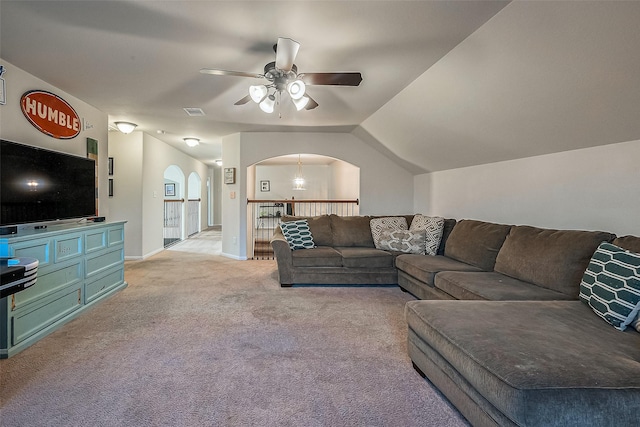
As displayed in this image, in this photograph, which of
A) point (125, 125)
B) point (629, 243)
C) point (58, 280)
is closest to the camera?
point (629, 243)

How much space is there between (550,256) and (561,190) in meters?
0.93

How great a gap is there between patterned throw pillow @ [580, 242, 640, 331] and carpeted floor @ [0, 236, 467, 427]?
106 cm

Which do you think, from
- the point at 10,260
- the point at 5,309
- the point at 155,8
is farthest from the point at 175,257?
the point at 155,8

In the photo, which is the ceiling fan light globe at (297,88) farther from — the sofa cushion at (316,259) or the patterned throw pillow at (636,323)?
the patterned throw pillow at (636,323)

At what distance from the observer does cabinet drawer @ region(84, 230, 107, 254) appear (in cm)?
312

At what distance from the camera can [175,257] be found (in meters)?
5.97

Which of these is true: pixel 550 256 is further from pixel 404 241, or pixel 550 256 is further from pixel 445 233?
pixel 404 241

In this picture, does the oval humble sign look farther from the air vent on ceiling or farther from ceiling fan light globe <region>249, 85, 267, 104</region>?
ceiling fan light globe <region>249, 85, 267, 104</region>

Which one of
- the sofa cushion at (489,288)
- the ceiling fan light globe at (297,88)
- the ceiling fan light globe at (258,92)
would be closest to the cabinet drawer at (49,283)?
the ceiling fan light globe at (258,92)

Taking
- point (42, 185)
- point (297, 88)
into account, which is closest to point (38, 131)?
point (42, 185)

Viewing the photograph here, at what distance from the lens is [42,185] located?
9.20ft

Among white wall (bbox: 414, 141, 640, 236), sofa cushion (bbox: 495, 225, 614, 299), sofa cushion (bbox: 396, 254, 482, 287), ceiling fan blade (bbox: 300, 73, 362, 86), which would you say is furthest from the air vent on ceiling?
sofa cushion (bbox: 495, 225, 614, 299)

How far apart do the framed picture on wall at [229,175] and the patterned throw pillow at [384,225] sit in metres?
2.66

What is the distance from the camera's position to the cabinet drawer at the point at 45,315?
7.56ft
